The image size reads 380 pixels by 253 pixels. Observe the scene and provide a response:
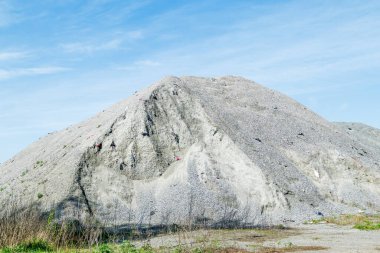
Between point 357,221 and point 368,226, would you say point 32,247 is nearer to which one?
point 368,226

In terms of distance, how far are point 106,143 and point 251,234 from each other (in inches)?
602

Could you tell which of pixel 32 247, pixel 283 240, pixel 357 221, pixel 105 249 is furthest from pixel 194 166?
pixel 105 249

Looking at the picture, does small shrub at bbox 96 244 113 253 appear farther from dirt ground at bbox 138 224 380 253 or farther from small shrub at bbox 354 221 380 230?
small shrub at bbox 354 221 380 230

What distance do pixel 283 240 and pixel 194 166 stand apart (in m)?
12.5

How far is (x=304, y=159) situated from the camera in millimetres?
40938

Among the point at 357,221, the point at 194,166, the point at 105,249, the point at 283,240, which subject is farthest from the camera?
the point at 194,166

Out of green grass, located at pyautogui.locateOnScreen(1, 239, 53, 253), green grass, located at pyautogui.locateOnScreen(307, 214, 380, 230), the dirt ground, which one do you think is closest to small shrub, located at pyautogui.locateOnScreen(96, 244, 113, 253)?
the dirt ground

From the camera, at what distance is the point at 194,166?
35906 mm

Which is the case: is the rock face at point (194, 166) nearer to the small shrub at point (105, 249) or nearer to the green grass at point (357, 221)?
the green grass at point (357, 221)

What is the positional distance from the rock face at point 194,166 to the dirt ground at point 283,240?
362 centimetres

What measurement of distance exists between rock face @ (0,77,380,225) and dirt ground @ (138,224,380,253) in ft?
11.9

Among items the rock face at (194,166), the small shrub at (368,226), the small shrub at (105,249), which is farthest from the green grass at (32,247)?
the small shrub at (368,226)

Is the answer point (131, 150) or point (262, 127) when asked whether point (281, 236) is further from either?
point (262, 127)

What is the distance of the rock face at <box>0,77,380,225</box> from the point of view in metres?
32.8
